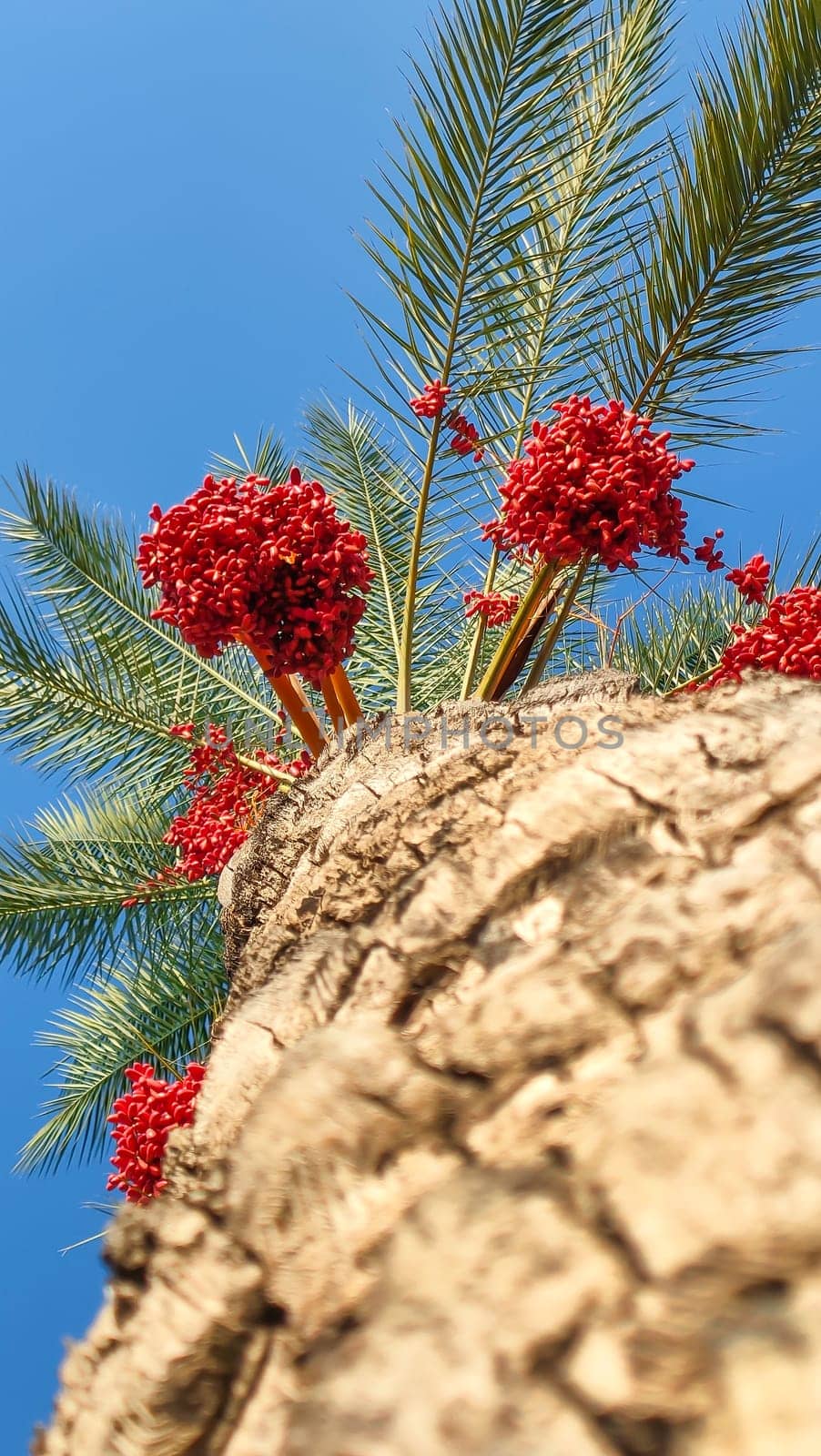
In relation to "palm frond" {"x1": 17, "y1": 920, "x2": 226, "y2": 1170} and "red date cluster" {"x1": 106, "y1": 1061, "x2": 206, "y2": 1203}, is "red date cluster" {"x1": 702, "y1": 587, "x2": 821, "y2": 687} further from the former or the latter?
"palm frond" {"x1": 17, "y1": 920, "x2": 226, "y2": 1170}

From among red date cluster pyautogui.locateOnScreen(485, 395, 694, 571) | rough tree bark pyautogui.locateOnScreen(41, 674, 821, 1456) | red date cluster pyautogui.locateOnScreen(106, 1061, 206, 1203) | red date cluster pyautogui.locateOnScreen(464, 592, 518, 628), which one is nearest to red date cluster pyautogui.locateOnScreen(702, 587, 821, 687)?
red date cluster pyautogui.locateOnScreen(485, 395, 694, 571)

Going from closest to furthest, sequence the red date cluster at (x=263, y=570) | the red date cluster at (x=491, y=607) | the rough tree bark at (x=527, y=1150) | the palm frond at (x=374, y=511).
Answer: the rough tree bark at (x=527, y=1150)
the red date cluster at (x=263, y=570)
the red date cluster at (x=491, y=607)
the palm frond at (x=374, y=511)

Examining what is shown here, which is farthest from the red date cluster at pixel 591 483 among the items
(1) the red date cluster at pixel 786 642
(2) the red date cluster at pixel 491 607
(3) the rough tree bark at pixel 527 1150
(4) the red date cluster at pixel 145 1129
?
(4) the red date cluster at pixel 145 1129

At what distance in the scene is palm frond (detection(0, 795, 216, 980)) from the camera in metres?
6.75

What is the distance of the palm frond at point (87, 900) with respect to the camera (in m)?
6.75

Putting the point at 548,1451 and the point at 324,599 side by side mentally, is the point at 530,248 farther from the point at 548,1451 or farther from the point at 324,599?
the point at 548,1451

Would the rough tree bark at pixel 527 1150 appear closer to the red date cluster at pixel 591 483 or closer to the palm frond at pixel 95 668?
the red date cluster at pixel 591 483

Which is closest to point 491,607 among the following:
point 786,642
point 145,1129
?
point 786,642

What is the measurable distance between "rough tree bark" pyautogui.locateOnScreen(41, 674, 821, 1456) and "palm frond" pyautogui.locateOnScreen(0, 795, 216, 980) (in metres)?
5.10

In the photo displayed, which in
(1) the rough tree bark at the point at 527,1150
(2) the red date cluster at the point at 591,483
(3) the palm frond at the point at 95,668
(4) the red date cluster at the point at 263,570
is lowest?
(1) the rough tree bark at the point at 527,1150

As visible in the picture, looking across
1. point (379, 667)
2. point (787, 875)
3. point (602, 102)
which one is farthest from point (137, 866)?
point (787, 875)

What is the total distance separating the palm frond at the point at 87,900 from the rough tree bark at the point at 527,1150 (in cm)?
510

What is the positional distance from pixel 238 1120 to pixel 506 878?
63 cm

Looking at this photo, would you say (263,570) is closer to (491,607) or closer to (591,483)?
(591,483)
